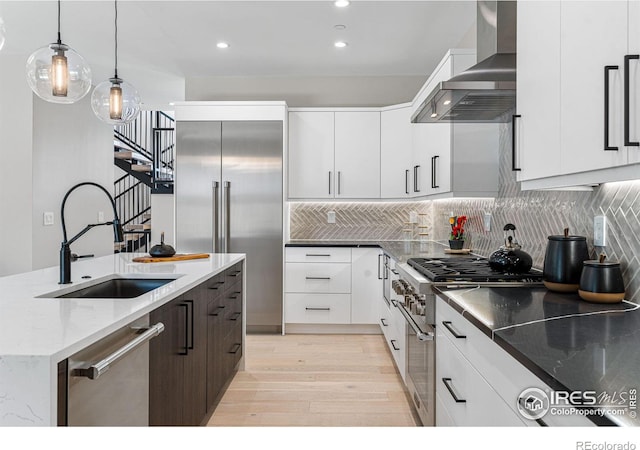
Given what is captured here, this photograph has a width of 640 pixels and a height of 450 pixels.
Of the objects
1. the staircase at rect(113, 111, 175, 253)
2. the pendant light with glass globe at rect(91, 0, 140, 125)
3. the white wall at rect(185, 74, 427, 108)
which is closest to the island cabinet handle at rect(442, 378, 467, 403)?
the pendant light with glass globe at rect(91, 0, 140, 125)

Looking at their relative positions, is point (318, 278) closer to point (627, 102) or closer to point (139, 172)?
point (627, 102)

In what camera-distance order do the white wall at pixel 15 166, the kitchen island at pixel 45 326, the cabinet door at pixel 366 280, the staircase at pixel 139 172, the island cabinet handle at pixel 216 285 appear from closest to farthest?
the kitchen island at pixel 45 326
the island cabinet handle at pixel 216 285
the white wall at pixel 15 166
the cabinet door at pixel 366 280
the staircase at pixel 139 172

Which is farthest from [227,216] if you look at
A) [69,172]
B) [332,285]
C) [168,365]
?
[168,365]

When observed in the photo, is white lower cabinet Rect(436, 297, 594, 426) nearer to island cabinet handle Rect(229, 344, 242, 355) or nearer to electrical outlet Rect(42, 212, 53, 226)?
island cabinet handle Rect(229, 344, 242, 355)

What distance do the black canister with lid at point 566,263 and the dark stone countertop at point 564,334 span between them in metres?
0.04

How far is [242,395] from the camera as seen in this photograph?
3.12 m

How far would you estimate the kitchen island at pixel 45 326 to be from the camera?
1107 millimetres

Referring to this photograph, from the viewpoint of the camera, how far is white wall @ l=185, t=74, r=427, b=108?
5.28 metres

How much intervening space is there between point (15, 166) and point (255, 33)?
275cm

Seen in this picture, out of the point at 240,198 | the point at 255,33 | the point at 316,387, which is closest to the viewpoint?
the point at 316,387

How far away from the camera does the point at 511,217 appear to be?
290cm

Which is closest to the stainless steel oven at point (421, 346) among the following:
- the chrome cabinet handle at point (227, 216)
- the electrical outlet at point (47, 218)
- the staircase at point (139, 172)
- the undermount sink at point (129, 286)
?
the undermount sink at point (129, 286)

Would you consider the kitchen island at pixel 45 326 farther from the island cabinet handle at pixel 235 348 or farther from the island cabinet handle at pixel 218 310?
the island cabinet handle at pixel 235 348
